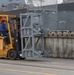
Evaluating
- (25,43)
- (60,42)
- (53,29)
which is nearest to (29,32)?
(25,43)

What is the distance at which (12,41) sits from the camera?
22.6m

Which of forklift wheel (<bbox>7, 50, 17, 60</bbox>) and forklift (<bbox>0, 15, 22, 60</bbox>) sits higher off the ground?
forklift (<bbox>0, 15, 22, 60</bbox>)

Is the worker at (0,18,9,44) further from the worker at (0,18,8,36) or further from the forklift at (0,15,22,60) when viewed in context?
the forklift at (0,15,22,60)

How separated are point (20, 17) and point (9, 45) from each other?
1928 mm

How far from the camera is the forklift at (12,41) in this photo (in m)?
22.4

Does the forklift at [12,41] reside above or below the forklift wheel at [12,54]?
above

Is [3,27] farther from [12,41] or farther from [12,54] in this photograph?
[12,54]

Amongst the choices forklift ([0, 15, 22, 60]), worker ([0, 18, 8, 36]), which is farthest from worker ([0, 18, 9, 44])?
forklift ([0, 15, 22, 60])

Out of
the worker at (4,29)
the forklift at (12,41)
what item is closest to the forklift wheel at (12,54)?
the forklift at (12,41)

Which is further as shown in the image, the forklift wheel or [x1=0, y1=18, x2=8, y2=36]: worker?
[x1=0, y1=18, x2=8, y2=36]: worker

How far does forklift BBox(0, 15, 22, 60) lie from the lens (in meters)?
22.4

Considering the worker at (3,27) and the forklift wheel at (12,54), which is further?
the worker at (3,27)

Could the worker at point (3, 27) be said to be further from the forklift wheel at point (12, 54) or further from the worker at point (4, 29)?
the forklift wheel at point (12, 54)

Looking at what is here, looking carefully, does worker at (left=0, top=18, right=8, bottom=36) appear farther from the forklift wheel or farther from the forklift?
the forklift wheel
